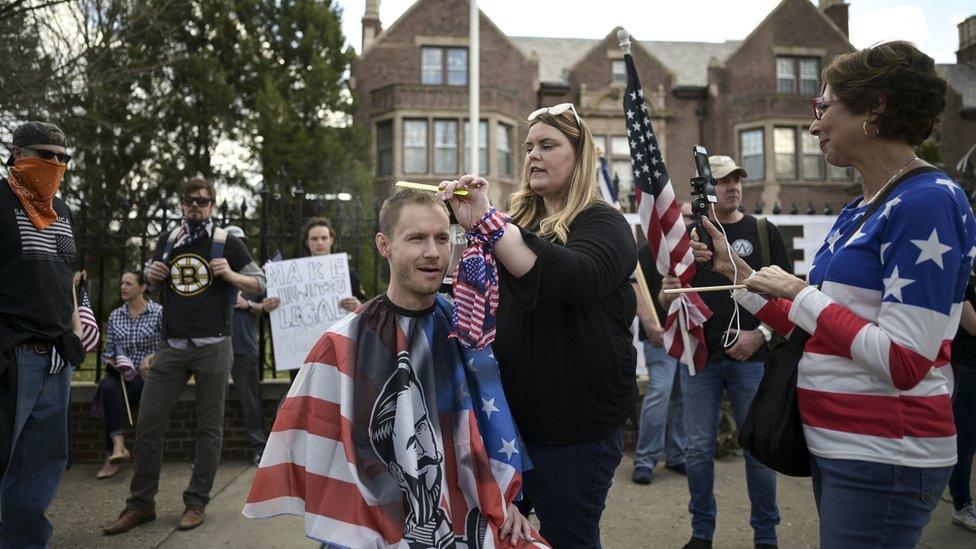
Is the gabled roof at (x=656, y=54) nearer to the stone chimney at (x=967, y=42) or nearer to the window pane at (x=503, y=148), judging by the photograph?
the window pane at (x=503, y=148)

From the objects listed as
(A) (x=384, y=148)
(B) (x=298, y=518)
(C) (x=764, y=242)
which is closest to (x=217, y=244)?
(B) (x=298, y=518)

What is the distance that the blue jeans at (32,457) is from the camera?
3.46m

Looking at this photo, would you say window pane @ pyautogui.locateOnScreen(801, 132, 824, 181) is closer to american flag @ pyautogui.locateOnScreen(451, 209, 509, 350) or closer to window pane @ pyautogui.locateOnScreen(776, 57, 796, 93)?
window pane @ pyautogui.locateOnScreen(776, 57, 796, 93)

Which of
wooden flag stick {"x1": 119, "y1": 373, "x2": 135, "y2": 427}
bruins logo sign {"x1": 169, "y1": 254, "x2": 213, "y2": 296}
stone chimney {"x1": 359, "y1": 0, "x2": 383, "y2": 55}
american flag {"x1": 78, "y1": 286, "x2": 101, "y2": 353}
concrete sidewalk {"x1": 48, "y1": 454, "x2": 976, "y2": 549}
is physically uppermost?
stone chimney {"x1": 359, "y1": 0, "x2": 383, "y2": 55}

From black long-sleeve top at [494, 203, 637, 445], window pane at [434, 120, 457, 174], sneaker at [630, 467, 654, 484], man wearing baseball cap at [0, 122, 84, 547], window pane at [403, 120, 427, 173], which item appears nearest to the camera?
black long-sleeve top at [494, 203, 637, 445]

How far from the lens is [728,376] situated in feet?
14.2

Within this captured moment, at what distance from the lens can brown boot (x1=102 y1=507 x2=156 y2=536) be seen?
15.1ft

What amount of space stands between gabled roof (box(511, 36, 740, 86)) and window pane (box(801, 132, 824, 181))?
4.31m

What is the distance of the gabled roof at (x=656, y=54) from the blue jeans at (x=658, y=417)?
20.7 metres

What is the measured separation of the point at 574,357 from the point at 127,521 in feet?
12.2

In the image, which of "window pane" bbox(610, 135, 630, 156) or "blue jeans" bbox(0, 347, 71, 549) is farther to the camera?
"window pane" bbox(610, 135, 630, 156)

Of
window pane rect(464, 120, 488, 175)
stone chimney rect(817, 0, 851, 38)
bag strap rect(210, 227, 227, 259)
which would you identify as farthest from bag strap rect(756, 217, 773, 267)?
stone chimney rect(817, 0, 851, 38)

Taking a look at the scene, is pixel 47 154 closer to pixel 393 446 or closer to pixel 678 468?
pixel 393 446

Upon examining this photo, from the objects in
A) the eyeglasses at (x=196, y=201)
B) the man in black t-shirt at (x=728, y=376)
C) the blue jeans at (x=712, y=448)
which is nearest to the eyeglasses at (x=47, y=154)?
the eyeglasses at (x=196, y=201)
